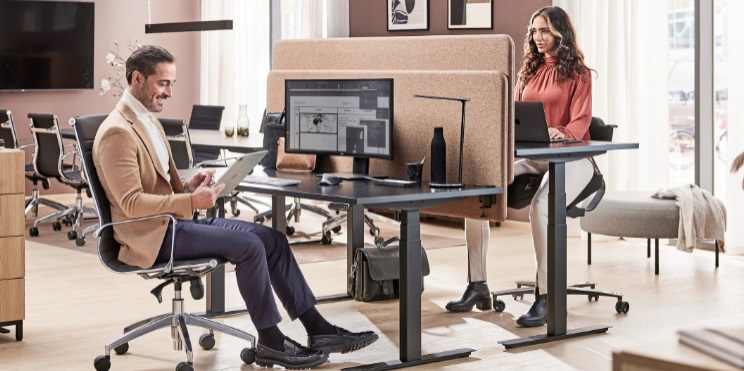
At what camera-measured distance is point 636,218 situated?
20.5 ft

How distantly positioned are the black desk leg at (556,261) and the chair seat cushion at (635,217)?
5.85ft

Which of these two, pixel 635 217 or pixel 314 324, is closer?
pixel 314 324

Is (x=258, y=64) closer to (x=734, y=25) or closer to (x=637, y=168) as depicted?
(x=637, y=168)

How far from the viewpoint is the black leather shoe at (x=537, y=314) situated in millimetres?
4762

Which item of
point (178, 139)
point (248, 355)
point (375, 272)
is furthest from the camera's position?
point (178, 139)

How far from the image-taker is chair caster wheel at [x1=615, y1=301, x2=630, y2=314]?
16.5 ft

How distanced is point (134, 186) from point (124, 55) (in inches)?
272

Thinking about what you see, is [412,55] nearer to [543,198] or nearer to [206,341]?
[543,198]

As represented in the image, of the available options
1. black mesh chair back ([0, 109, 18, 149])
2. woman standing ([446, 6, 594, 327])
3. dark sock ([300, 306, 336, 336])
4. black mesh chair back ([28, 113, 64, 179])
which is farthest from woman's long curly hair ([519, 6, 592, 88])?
black mesh chair back ([0, 109, 18, 149])

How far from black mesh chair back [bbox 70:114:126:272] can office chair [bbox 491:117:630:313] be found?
173 cm

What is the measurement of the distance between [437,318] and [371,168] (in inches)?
29.8

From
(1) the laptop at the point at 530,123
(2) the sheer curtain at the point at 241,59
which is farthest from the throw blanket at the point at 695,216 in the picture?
(2) the sheer curtain at the point at 241,59

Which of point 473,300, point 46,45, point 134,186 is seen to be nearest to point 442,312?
point 473,300

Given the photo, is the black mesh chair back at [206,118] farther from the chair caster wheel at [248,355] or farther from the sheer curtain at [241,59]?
the chair caster wheel at [248,355]
